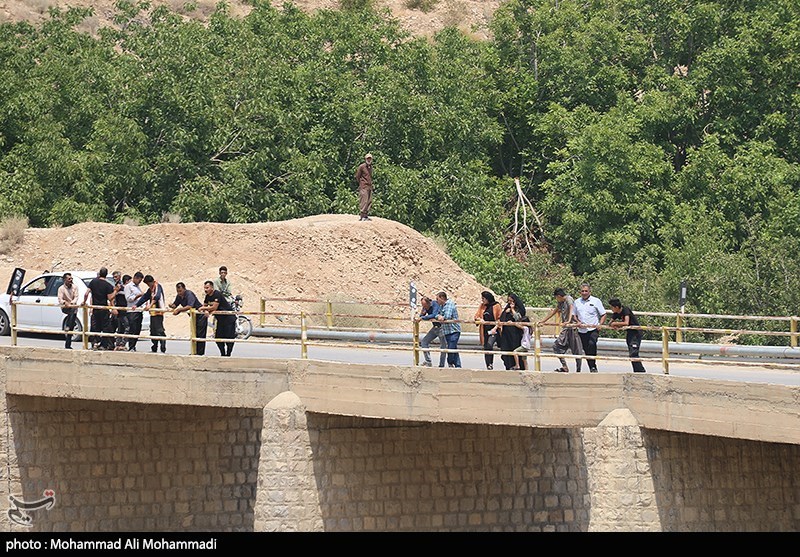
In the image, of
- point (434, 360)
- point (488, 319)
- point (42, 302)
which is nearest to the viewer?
point (488, 319)

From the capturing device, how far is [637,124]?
50.2 metres

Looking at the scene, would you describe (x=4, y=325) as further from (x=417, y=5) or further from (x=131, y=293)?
(x=417, y=5)

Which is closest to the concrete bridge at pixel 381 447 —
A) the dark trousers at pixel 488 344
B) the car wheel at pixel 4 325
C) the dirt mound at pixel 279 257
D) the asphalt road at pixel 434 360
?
the asphalt road at pixel 434 360

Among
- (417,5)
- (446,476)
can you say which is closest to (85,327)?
(446,476)

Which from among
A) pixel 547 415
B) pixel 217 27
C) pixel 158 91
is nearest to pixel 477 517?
Answer: pixel 547 415

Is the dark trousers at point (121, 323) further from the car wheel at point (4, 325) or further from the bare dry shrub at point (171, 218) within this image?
the bare dry shrub at point (171, 218)

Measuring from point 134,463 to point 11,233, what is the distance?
1862 cm

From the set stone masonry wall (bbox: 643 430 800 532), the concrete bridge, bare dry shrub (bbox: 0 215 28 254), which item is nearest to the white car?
the concrete bridge

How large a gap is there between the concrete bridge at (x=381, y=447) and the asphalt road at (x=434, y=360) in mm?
869

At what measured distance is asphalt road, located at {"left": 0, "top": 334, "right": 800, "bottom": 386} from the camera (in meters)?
23.6

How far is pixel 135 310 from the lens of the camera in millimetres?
25219

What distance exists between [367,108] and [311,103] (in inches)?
71.4

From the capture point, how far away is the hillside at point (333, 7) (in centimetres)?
7038

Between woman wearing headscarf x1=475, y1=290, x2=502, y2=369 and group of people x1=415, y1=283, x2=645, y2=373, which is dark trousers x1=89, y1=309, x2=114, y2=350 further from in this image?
woman wearing headscarf x1=475, y1=290, x2=502, y2=369
